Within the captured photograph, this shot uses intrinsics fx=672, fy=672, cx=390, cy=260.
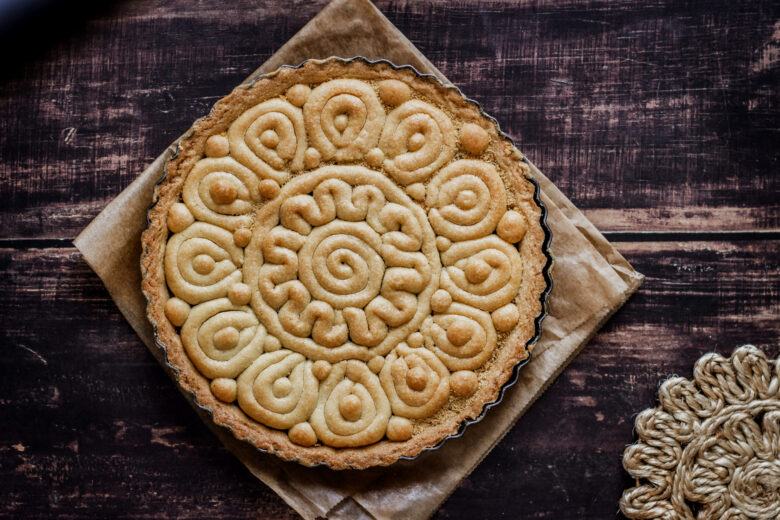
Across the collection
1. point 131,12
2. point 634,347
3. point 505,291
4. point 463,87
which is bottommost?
point 634,347

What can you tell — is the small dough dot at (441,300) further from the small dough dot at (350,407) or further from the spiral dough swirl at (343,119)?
the spiral dough swirl at (343,119)

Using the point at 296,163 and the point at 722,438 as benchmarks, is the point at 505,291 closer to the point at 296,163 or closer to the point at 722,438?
the point at 296,163

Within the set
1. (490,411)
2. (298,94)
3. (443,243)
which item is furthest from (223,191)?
(490,411)

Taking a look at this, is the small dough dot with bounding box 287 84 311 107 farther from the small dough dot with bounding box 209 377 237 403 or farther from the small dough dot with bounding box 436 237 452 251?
the small dough dot with bounding box 209 377 237 403

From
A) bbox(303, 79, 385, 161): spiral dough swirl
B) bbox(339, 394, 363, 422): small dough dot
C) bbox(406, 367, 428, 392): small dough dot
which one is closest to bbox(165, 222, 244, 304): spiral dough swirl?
bbox(303, 79, 385, 161): spiral dough swirl

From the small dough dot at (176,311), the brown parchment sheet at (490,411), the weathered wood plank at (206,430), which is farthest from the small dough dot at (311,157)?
the weathered wood plank at (206,430)

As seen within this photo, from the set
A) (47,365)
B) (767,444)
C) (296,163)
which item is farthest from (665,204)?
(47,365)
